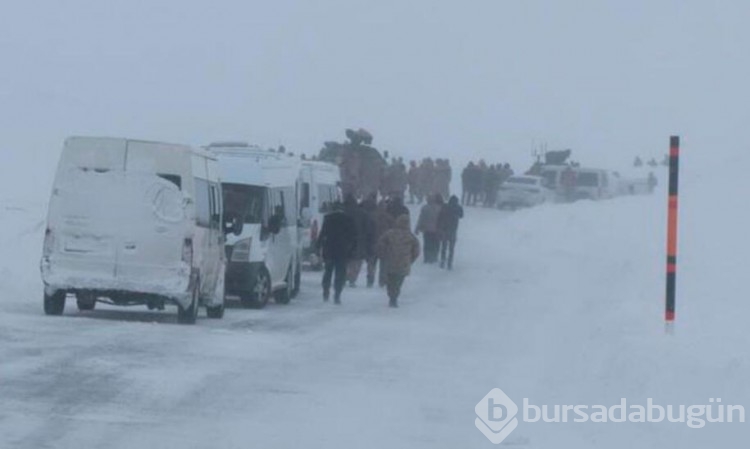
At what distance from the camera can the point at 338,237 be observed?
99.5ft

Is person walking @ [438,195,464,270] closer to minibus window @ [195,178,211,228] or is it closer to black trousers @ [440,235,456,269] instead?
black trousers @ [440,235,456,269]

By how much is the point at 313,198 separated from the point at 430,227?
3.51 meters

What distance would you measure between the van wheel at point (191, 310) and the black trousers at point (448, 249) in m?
17.3

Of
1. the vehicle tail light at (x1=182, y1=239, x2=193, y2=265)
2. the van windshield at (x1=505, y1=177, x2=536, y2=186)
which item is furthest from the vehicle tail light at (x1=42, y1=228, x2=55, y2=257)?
the van windshield at (x1=505, y1=177, x2=536, y2=186)

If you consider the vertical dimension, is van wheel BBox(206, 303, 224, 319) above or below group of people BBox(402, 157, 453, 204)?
below

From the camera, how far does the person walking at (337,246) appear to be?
30.2 metres

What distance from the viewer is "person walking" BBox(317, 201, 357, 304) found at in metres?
30.2

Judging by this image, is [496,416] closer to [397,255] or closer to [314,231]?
[397,255]

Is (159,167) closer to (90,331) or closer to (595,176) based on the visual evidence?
(90,331)

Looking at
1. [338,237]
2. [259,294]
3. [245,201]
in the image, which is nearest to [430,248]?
[338,237]

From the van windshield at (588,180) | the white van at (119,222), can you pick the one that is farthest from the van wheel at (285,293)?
the van windshield at (588,180)

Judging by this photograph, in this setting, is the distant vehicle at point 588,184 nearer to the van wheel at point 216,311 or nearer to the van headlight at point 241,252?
the van headlight at point 241,252

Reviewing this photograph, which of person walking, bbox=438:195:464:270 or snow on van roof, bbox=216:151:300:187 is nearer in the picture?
snow on van roof, bbox=216:151:300:187

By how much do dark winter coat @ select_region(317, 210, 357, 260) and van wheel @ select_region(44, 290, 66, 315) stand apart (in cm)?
667
